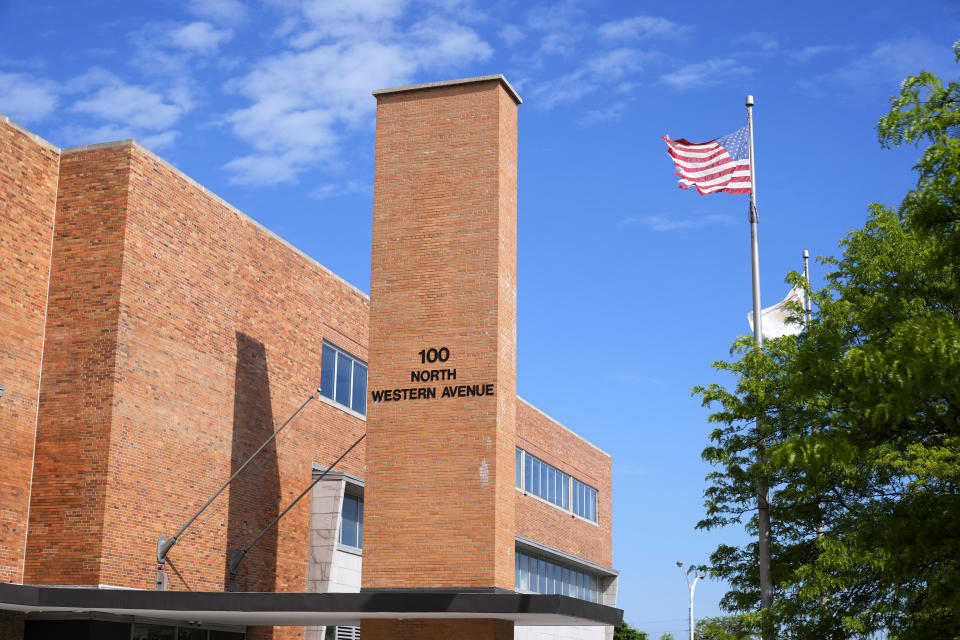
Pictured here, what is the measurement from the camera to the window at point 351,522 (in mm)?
32156

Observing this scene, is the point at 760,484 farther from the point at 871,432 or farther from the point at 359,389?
the point at 359,389

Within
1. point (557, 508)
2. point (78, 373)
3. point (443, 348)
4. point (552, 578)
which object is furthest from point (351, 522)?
point (557, 508)

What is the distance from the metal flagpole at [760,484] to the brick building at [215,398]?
3537mm

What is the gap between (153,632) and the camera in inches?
995

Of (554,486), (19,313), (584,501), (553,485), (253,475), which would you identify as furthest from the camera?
(584,501)

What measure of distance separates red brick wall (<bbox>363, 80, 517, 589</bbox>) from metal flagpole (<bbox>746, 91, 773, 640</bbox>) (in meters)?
5.45

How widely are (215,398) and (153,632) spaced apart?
5.73m

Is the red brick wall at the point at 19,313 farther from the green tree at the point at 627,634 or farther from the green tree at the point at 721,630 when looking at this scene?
the green tree at the point at 627,634

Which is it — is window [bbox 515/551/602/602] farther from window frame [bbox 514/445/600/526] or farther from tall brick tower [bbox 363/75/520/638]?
tall brick tower [bbox 363/75/520/638]

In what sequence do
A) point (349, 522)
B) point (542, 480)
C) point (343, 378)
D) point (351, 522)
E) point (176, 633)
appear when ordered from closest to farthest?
point (176, 633) → point (349, 522) → point (351, 522) → point (343, 378) → point (542, 480)

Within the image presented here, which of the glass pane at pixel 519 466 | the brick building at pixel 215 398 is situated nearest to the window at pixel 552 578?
the glass pane at pixel 519 466

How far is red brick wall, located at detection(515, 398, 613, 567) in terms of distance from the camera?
48.2 metres

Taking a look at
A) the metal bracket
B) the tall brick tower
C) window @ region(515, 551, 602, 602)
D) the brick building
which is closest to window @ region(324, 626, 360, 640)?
the brick building

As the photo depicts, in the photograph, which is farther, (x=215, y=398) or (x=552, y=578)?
(x=552, y=578)
